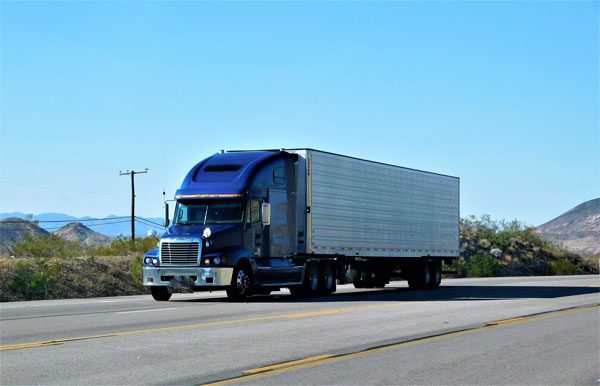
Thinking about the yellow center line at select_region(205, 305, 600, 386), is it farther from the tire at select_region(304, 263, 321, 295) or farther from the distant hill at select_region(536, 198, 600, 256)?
the distant hill at select_region(536, 198, 600, 256)

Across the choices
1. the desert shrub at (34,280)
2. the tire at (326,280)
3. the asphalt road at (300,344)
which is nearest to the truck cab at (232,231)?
the tire at (326,280)

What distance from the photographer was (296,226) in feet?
91.9

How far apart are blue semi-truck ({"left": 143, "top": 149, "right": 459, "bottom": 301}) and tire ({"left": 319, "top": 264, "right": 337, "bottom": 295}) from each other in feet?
0.10

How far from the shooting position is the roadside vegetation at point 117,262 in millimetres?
29531

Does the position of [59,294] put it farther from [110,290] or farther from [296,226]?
[296,226]

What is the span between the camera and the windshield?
86.0 ft

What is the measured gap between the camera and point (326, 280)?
96.5ft

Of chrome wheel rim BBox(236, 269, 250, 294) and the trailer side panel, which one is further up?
the trailer side panel

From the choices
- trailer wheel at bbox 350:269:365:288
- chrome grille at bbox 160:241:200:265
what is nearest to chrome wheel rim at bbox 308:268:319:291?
chrome grille at bbox 160:241:200:265

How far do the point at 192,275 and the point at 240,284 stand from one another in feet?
4.48

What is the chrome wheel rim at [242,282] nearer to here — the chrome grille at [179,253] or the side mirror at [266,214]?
the chrome grille at [179,253]

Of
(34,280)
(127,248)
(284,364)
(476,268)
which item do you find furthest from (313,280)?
(476,268)

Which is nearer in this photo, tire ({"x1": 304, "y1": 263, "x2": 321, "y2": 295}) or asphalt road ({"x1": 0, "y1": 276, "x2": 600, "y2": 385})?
asphalt road ({"x1": 0, "y1": 276, "x2": 600, "y2": 385})

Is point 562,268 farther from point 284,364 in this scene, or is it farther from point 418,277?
point 284,364
